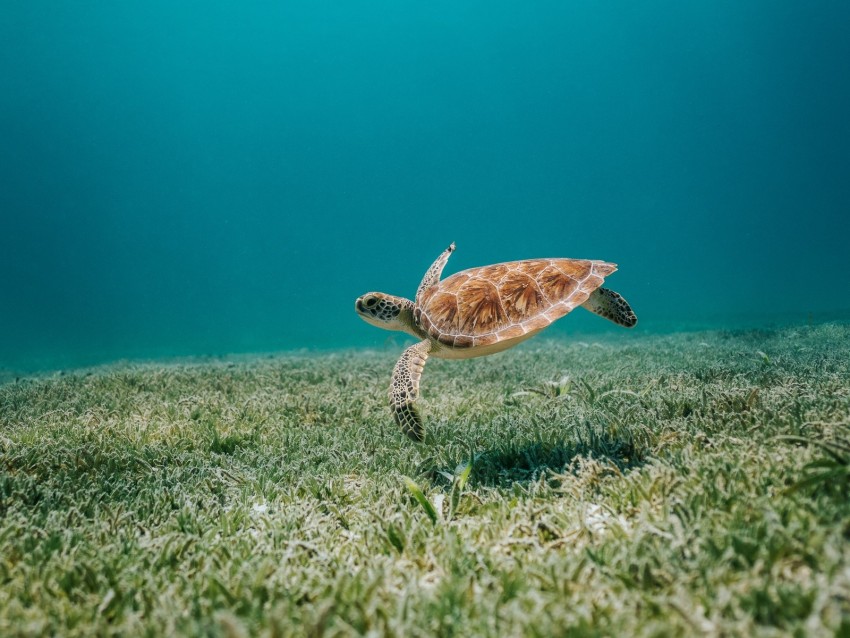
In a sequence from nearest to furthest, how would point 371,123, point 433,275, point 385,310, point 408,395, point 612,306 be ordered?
point 408,395 → point 385,310 → point 612,306 → point 433,275 → point 371,123

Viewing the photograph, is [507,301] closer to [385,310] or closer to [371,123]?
[385,310]

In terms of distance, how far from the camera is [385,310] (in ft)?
15.3

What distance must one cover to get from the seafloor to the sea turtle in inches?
26.1

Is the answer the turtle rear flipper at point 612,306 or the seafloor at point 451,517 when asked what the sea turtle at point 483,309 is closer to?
the turtle rear flipper at point 612,306

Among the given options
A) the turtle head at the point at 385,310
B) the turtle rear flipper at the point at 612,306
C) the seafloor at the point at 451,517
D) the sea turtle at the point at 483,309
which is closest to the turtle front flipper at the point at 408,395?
the sea turtle at the point at 483,309

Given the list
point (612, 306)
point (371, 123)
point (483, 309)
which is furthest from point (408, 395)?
point (371, 123)

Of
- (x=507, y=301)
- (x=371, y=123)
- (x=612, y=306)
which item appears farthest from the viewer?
(x=371, y=123)

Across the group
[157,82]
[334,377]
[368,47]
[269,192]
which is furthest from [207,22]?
[334,377]

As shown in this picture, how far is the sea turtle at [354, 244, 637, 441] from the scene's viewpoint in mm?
3801

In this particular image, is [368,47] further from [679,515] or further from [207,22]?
[679,515]

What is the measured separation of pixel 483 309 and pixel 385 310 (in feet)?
3.62

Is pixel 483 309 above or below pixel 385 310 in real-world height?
below

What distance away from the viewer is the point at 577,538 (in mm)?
2248

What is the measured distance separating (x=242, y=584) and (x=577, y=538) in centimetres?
155
